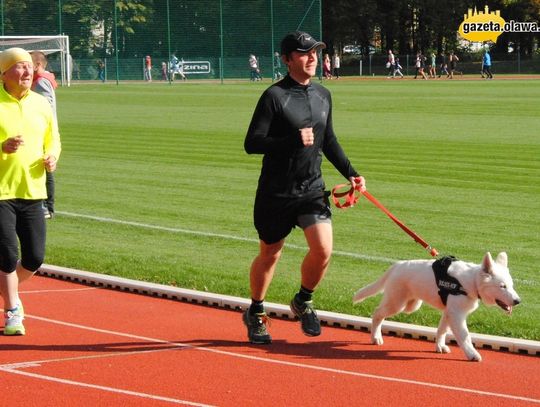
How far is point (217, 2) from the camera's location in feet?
232

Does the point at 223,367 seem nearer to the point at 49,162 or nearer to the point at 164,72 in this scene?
the point at 49,162

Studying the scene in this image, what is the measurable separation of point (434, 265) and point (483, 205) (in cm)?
857

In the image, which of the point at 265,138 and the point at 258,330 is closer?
the point at 265,138

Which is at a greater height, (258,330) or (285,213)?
(285,213)

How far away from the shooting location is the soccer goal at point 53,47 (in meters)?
62.0

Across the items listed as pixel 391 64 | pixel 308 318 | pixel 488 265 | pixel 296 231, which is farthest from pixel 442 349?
pixel 391 64

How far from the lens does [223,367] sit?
27.4 feet

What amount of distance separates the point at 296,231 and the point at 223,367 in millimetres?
6945

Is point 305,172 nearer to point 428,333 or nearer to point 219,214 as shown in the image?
point 428,333

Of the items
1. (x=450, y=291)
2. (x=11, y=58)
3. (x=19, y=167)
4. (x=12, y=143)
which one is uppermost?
(x=11, y=58)

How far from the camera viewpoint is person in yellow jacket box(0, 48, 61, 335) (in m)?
9.09

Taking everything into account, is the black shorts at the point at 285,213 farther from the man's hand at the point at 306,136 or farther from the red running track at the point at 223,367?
the red running track at the point at 223,367

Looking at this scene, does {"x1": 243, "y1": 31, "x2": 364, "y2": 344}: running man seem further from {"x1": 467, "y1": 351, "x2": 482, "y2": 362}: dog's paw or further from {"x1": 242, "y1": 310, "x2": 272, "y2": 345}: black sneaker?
{"x1": 467, "y1": 351, "x2": 482, "y2": 362}: dog's paw

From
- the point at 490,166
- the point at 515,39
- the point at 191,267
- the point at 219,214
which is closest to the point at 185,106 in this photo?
the point at 490,166
